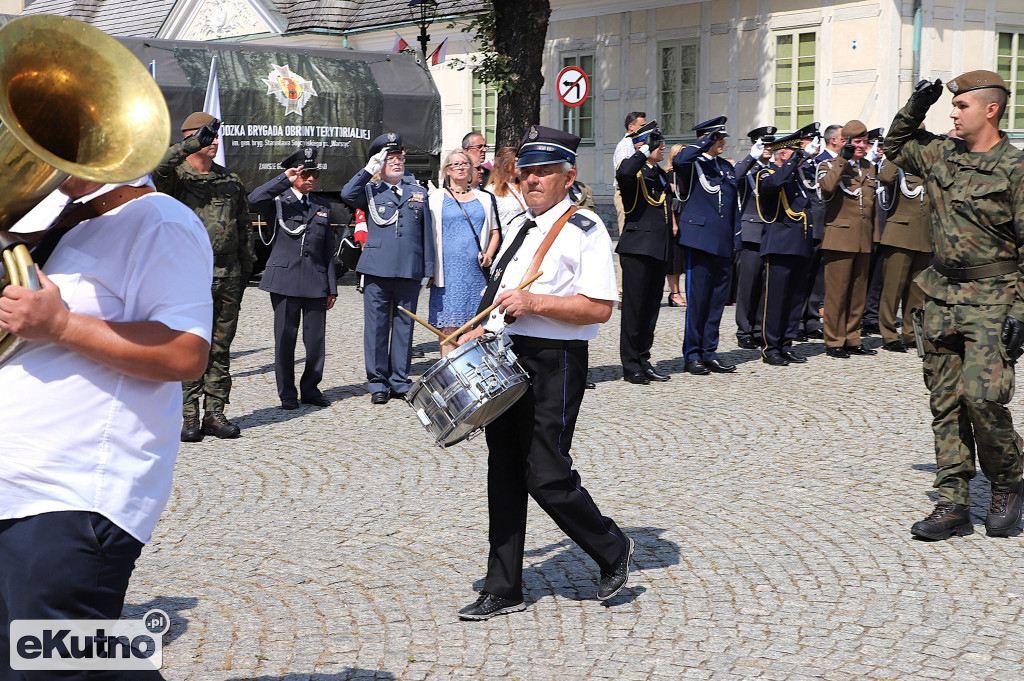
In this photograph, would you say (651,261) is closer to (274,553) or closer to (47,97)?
(274,553)

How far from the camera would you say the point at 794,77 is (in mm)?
23188

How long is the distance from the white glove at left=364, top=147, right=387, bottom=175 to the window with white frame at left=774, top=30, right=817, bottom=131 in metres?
15.1

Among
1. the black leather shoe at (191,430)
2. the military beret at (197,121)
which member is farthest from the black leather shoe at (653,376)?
the military beret at (197,121)

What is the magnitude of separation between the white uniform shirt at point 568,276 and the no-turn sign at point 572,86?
14320mm

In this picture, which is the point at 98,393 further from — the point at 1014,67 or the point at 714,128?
the point at 1014,67

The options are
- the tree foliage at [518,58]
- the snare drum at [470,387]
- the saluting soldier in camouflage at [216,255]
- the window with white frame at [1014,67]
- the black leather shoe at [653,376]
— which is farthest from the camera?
the window with white frame at [1014,67]

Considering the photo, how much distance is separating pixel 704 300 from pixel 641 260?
84 centimetres

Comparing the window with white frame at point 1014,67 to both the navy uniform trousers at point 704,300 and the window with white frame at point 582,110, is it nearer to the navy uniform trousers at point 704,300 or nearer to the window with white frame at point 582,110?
the window with white frame at point 582,110

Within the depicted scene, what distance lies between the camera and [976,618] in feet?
15.3

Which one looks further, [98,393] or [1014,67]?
[1014,67]

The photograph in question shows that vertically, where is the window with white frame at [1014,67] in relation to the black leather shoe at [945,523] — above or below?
above

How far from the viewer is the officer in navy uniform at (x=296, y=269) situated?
362 inches

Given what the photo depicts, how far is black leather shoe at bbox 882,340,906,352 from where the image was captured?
39.7 feet

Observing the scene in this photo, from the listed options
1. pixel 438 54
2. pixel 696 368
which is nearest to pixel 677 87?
pixel 438 54
